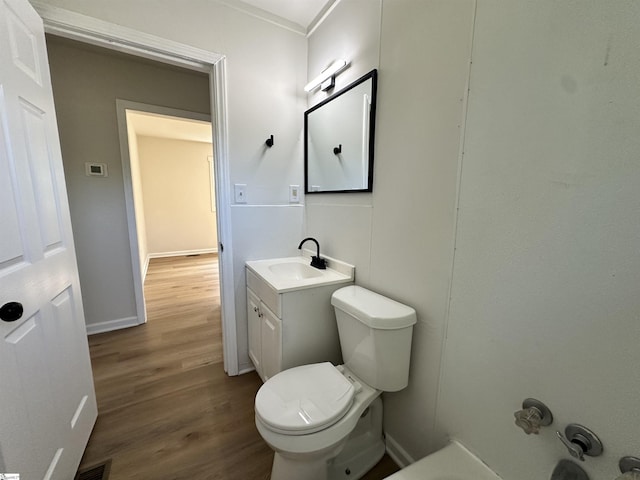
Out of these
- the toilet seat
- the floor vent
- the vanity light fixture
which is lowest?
the floor vent

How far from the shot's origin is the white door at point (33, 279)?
80cm

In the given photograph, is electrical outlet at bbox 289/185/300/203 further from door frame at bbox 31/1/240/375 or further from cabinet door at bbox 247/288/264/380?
cabinet door at bbox 247/288/264/380

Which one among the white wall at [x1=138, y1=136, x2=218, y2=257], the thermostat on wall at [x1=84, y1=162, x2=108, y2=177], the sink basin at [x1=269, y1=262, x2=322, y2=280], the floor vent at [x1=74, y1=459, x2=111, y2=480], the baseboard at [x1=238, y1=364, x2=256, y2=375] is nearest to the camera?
the floor vent at [x1=74, y1=459, x2=111, y2=480]

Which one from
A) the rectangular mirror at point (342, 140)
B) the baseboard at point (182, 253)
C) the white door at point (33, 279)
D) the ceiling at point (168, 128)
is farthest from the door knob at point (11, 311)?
the baseboard at point (182, 253)

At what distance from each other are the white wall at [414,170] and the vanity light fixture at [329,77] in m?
0.07

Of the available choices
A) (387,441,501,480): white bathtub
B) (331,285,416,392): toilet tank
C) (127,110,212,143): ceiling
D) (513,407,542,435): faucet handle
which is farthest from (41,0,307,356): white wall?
(127,110,212,143): ceiling

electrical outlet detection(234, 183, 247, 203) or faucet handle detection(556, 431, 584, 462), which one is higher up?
electrical outlet detection(234, 183, 247, 203)

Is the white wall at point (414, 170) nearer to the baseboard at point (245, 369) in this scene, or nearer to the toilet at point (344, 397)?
the toilet at point (344, 397)

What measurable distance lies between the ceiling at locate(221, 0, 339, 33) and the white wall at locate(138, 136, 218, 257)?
421 cm

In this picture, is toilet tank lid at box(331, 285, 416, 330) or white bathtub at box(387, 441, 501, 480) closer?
white bathtub at box(387, 441, 501, 480)

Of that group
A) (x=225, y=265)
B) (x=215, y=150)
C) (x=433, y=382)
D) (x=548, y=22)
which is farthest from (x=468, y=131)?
(x=225, y=265)

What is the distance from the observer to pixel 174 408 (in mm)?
1553

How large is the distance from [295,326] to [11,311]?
1.02 meters

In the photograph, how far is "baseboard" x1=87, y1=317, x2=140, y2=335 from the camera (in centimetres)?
232
